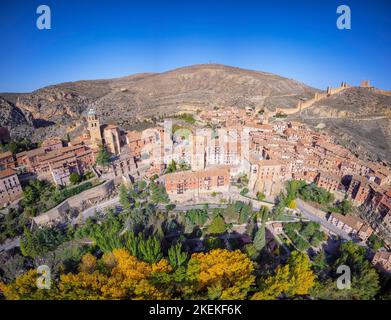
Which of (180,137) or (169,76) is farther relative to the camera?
(169,76)

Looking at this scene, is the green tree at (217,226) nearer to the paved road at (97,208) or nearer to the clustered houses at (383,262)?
the paved road at (97,208)

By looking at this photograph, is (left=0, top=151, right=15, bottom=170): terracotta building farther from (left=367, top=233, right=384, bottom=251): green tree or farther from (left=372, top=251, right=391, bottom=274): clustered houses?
(left=367, top=233, right=384, bottom=251): green tree

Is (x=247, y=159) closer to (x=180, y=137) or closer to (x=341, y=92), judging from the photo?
(x=180, y=137)

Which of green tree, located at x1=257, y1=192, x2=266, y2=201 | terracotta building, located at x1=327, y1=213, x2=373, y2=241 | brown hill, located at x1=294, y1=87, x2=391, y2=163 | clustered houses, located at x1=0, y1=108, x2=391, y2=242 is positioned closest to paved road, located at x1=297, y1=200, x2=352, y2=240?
terracotta building, located at x1=327, y1=213, x2=373, y2=241

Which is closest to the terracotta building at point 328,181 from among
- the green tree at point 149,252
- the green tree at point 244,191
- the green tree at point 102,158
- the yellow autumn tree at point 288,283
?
the green tree at point 244,191

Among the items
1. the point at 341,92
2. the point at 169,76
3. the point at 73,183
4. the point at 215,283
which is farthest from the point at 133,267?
the point at 169,76
